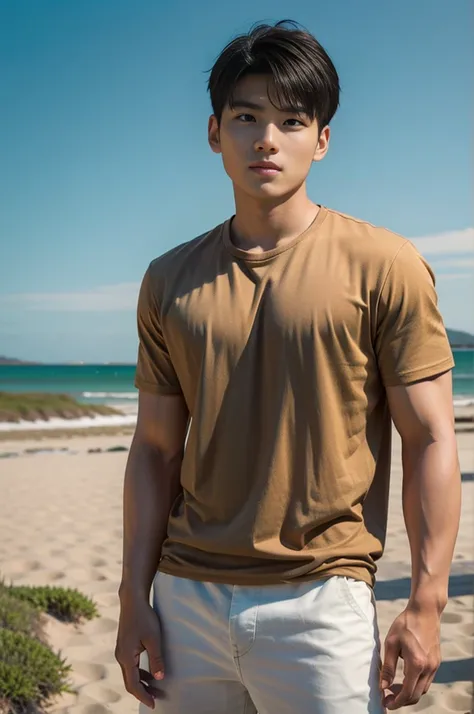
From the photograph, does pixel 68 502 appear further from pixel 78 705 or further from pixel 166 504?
pixel 166 504

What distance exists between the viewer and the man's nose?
1.84 meters

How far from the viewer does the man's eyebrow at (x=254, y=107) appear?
186 centimetres

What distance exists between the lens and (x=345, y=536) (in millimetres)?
1765

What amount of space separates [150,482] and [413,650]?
734mm

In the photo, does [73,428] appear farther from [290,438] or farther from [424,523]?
[424,523]

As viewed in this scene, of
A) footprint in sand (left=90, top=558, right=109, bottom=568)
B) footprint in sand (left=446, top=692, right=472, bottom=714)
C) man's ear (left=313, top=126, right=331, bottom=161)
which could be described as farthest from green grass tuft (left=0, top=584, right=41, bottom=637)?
man's ear (left=313, top=126, right=331, bottom=161)

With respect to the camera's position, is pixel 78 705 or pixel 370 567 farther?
pixel 78 705

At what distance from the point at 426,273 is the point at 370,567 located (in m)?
0.65

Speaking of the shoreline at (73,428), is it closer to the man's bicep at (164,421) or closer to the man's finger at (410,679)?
the man's bicep at (164,421)

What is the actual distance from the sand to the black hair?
3.21m

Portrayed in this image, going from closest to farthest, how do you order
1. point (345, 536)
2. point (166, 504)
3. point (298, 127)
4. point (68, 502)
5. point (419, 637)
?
1. point (419, 637)
2. point (345, 536)
3. point (298, 127)
4. point (166, 504)
5. point (68, 502)

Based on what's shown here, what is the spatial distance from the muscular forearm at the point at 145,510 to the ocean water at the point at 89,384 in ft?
129

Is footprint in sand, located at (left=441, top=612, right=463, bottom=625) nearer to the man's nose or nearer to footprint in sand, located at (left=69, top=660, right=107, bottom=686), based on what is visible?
footprint in sand, located at (left=69, top=660, right=107, bottom=686)

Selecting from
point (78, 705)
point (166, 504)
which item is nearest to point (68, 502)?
point (78, 705)
